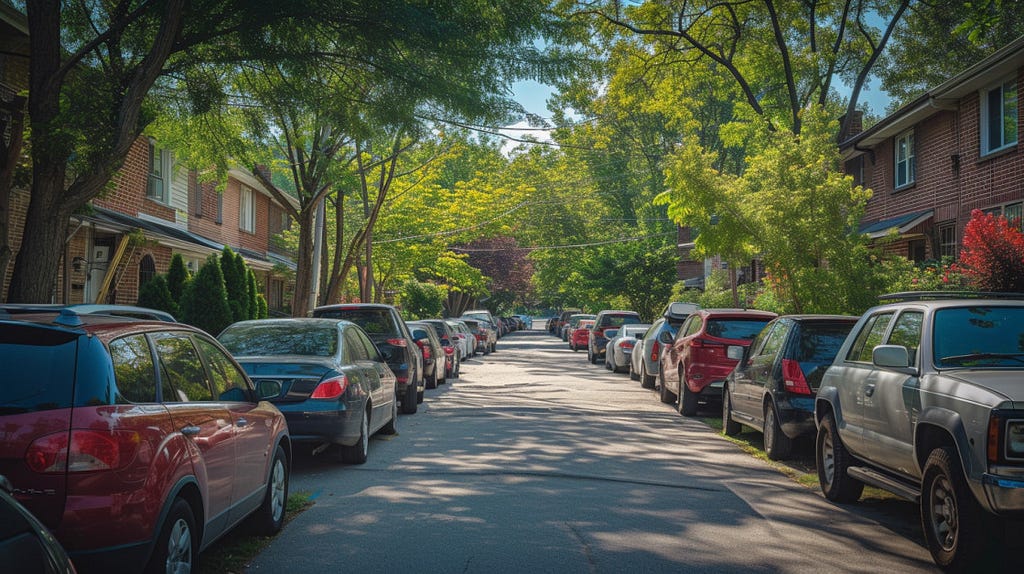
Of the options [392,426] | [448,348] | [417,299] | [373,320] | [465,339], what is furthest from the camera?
[417,299]

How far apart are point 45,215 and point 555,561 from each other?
7750mm

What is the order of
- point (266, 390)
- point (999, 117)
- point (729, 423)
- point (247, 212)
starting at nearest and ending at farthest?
point (266, 390) < point (729, 423) < point (999, 117) < point (247, 212)

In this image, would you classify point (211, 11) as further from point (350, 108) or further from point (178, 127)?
point (178, 127)

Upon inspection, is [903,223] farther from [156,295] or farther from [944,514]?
[944,514]

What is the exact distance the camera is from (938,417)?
20.5ft

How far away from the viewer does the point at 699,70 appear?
96.9ft

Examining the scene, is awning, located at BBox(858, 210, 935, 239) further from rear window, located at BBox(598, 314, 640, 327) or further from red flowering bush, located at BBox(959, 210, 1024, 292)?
rear window, located at BBox(598, 314, 640, 327)

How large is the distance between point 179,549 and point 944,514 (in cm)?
467

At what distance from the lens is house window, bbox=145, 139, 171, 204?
25156mm

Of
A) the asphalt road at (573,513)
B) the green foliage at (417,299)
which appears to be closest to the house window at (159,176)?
the asphalt road at (573,513)

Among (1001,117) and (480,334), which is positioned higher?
(1001,117)

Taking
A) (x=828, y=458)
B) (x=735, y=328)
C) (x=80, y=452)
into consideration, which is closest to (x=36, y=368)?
(x=80, y=452)

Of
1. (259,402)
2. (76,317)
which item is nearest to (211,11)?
(259,402)

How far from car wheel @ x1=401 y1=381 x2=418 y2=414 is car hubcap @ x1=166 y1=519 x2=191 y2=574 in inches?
411
